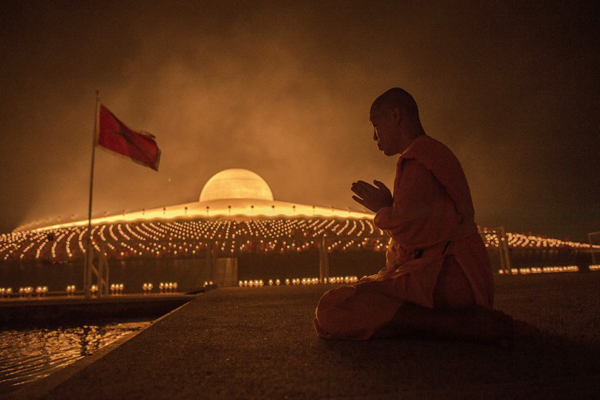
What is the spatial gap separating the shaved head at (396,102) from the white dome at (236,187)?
34703 mm

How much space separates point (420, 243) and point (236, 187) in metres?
36.1

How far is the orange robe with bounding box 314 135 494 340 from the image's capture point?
1.79 metres

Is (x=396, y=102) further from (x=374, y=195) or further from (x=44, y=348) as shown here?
(x=44, y=348)

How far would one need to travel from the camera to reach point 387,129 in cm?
207

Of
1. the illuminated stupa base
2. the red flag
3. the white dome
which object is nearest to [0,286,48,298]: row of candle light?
the red flag

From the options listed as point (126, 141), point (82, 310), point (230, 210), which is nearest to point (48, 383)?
point (82, 310)

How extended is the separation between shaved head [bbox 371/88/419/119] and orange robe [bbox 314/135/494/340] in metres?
0.23

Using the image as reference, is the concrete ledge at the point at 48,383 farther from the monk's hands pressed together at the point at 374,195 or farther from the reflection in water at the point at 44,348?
the monk's hands pressed together at the point at 374,195

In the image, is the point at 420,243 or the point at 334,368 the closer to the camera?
the point at 334,368

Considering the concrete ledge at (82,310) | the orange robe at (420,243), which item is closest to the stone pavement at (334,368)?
the orange robe at (420,243)

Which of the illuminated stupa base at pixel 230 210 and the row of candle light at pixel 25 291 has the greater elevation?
the illuminated stupa base at pixel 230 210

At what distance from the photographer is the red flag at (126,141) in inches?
327

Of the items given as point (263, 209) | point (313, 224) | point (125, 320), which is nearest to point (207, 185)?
point (263, 209)

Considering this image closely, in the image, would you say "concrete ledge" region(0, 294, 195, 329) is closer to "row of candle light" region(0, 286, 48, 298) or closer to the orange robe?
"row of candle light" region(0, 286, 48, 298)
